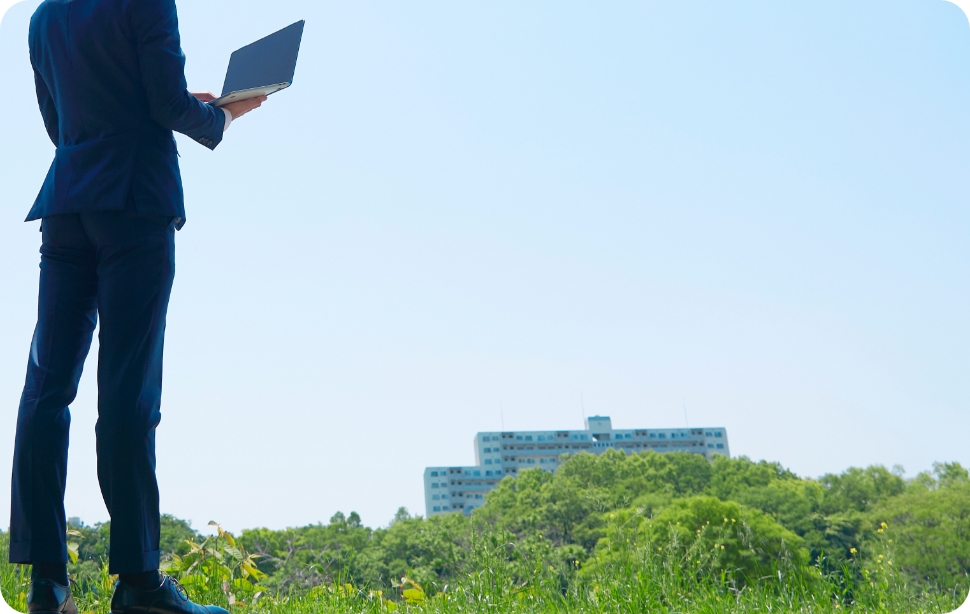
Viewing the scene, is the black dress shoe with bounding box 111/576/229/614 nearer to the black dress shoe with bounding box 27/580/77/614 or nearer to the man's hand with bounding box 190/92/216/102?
the black dress shoe with bounding box 27/580/77/614

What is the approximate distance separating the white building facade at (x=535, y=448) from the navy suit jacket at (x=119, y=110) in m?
92.0

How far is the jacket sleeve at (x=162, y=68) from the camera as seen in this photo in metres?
1.46

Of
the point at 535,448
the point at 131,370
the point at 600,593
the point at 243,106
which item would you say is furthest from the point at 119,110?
the point at 535,448

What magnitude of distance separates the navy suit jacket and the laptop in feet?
0.31

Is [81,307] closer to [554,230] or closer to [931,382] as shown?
[554,230]

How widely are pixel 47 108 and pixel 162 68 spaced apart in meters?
0.39

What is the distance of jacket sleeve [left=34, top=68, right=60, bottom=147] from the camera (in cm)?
166

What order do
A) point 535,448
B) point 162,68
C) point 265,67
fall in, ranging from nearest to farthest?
point 162,68 → point 265,67 → point 535,448

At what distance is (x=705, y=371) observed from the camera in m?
86.8

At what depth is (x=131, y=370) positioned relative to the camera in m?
1.39

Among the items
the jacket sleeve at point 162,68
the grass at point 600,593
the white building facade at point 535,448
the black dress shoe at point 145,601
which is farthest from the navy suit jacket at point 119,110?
the white building facade at point 535,448

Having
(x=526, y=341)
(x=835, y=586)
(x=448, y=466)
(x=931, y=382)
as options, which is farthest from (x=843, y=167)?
(x=835, y=586)

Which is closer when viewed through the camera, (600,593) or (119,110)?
(119,110)

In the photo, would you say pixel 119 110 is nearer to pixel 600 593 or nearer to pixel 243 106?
pixel 243 106
